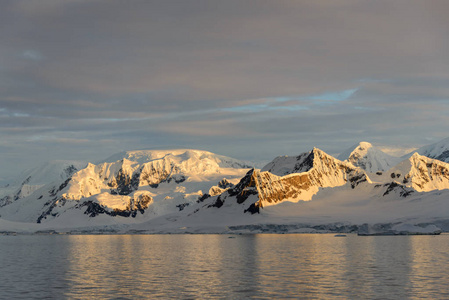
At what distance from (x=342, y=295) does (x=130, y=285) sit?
28849 millimetres

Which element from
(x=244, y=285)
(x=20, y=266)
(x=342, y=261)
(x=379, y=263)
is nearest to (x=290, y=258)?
(x=342, y=261)

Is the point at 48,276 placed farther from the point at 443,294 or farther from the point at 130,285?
the point at 443,294

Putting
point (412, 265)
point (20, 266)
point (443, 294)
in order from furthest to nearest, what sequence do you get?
1. point (20, 266)
2. point (412, 265)
3. point (443, 294)

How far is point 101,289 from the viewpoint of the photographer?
78312mm

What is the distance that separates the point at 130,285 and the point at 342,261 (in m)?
50.7

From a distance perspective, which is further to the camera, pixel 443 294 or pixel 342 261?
pixel 342 261

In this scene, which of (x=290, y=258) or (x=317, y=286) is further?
(x=290, y=258)

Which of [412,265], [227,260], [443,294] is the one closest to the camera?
[443,294]

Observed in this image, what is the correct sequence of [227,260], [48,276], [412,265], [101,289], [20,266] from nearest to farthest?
[101,289]
[48,276]
[412,265]
[20,266]
[227,260]

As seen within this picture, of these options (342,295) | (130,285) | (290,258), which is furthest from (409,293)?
(290,258)

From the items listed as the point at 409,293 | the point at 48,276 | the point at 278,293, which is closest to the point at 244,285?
the point at 278,293

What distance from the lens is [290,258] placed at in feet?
414

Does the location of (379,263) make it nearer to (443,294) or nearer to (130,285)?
(443,294)

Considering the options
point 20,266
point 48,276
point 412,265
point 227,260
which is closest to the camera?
point 48,276
